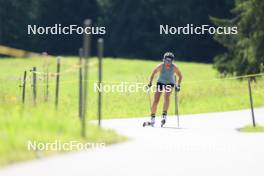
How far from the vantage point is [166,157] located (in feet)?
39.0

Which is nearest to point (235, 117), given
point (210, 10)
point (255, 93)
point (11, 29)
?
point (255, 93)

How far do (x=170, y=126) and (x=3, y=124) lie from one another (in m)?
6.67

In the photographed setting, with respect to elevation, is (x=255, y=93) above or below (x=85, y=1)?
below

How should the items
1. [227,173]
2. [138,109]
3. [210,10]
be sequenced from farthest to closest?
[210,10] < [138,109] < [227,173]

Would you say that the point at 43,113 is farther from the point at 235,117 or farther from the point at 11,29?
the point at 11,29

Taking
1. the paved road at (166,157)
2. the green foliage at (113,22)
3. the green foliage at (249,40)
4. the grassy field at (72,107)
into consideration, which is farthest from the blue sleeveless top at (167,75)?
the green foliage at (113,22)

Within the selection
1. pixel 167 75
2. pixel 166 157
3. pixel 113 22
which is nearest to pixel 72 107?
pixel 167 75

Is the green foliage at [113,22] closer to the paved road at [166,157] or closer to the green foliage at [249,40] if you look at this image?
the green foliage at [249,40]

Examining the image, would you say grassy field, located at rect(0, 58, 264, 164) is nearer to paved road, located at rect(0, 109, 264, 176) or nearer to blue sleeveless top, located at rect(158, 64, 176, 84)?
paved road, located at rect(0, 109, 264, 176)

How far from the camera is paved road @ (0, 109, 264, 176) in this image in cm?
1034

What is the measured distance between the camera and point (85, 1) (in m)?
92.5

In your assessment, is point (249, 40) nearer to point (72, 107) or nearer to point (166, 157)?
point (72, 107)

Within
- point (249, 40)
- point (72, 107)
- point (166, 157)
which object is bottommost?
point (166, 157)

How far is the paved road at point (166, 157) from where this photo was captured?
10344mm
